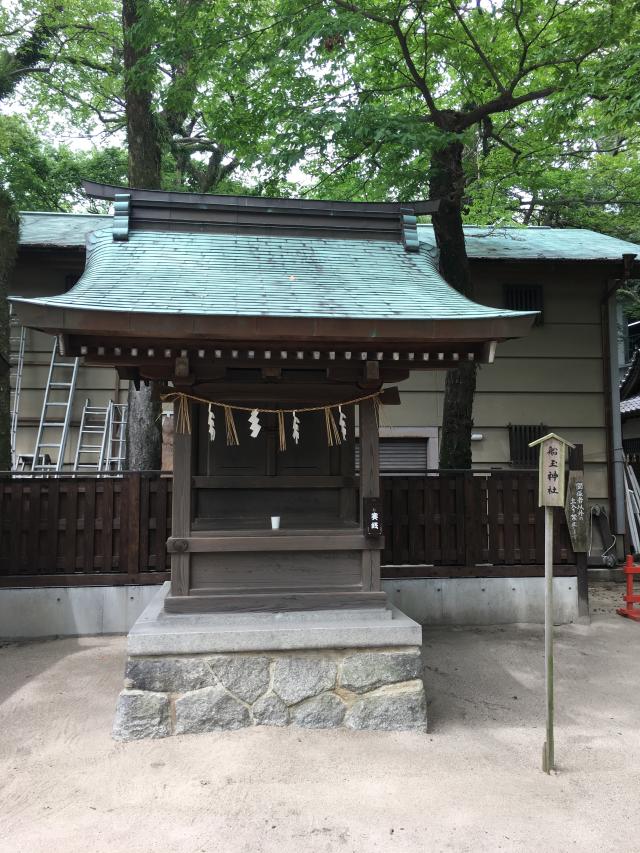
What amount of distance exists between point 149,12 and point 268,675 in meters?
9.77

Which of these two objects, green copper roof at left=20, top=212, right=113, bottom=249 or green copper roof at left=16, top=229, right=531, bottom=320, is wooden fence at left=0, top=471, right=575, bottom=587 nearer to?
green copper roof at left=16, top=229, right=531, bottom=320

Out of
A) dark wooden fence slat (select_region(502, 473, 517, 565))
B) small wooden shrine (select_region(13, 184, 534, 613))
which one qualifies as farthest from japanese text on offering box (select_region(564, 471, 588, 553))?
small wooden shrine (select_region(13, 184, 534, 613))

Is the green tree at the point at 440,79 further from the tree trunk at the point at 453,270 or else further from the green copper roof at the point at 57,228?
the green copper roof at the point at 57,228

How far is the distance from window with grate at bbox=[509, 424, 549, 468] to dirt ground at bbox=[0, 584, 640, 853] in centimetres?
527

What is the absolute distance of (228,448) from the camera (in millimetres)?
5883

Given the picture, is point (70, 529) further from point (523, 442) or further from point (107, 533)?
point (523, 442)

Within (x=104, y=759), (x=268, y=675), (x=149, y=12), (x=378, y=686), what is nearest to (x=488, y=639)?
(x=378, y=686)

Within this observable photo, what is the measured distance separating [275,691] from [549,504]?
9.17 ft

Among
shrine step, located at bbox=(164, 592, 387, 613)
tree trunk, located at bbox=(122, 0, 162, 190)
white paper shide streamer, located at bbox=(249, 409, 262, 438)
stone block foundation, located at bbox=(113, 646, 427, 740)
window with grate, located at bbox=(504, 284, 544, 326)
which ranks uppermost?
tree trunk, located at bbox=(122, 0, 162, 190)

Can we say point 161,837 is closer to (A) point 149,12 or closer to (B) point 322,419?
(B) point 322,419

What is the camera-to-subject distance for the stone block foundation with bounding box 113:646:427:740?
4781mm

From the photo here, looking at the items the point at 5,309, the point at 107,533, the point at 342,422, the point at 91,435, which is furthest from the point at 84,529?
the point at 342,422

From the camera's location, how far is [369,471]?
5.64 metres

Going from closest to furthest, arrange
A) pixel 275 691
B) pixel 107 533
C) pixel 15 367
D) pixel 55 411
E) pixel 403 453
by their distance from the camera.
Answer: pixel 275 691
pixel 107 533
pixel 55 411
pixel 15 367
pixel 403 453
